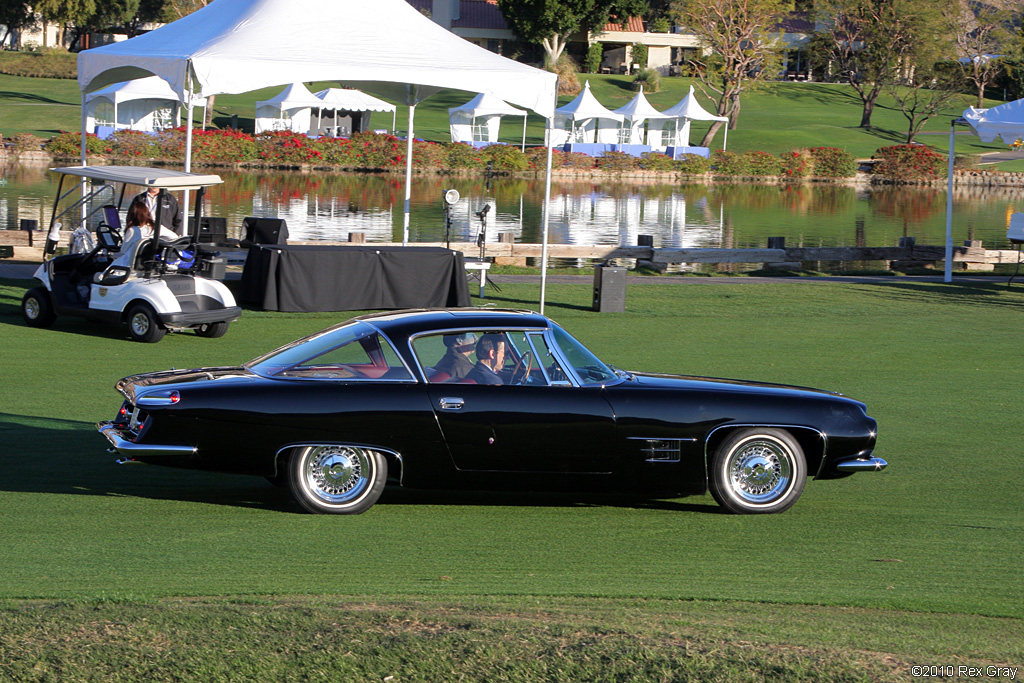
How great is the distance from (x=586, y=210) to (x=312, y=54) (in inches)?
1018

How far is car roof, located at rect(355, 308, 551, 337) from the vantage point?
7199 millimetres

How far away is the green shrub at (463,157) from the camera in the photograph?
191 ft

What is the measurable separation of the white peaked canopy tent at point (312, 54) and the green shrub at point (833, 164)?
2000 inches

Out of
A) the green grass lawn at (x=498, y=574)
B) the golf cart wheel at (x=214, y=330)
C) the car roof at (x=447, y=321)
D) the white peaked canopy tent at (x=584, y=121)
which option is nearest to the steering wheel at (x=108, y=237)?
the golf cart wheel at (x=214, y=330)

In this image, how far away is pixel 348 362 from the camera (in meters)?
7.09

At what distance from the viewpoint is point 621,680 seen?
4371 millimetres

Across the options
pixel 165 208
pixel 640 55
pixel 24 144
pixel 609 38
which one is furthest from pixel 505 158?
pixel 609 38

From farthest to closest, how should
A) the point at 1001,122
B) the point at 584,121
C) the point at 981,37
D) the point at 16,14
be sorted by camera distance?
the point at 16,14, the point at 981,37, the point at 584,121, the point at 1001,122

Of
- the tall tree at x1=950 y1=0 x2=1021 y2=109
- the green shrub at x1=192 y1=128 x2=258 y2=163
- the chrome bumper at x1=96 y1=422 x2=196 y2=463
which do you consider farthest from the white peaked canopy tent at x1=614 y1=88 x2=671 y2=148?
the chrome bumper at x1=96 y1=422 x2=196 y2=463

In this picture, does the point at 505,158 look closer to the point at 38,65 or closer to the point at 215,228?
the point at 215,228

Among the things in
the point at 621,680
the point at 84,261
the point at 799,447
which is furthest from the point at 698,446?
the point at 84,261

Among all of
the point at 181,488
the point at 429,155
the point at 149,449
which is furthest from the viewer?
the point at 429,155

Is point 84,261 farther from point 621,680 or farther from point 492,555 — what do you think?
point 621,680

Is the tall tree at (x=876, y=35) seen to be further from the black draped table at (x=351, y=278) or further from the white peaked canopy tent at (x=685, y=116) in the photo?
the black draped table at (x=351, y=278)
